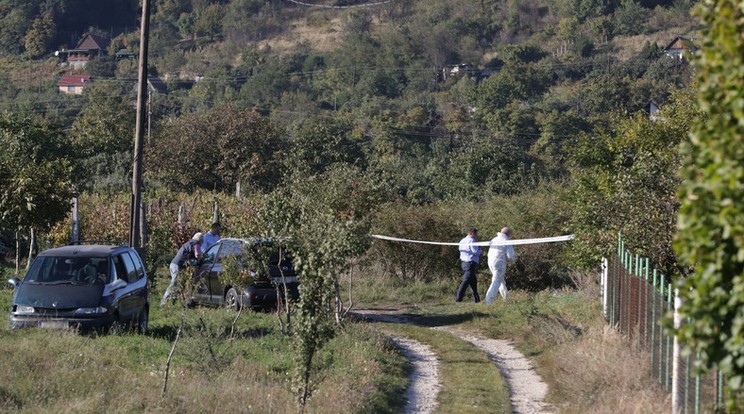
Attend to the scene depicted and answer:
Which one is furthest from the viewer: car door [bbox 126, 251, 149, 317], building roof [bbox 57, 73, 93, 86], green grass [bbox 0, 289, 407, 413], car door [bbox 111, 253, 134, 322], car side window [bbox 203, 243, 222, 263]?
building roof [bbox 57, 73, 93, 86]

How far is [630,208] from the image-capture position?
650 inches

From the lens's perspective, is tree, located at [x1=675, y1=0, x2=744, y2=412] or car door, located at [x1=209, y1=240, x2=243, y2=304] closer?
tree, located at [x1=675, y1=0, x2=744, y2=412]

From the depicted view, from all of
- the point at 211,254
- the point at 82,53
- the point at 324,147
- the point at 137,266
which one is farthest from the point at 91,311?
the point at 82,53

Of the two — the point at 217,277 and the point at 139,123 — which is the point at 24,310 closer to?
the point at 217,277

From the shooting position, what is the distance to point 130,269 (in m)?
16.8

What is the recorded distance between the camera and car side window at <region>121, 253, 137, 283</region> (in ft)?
54.4

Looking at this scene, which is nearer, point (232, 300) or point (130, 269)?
point (130, 269)

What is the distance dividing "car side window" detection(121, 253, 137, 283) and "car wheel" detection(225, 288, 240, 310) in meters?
2.52

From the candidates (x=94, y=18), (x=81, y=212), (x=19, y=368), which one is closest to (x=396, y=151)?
(x=81, y=212)

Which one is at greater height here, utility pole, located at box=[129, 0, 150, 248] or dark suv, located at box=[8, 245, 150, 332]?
utility pole, located at box=[129, 0, 150, 248]

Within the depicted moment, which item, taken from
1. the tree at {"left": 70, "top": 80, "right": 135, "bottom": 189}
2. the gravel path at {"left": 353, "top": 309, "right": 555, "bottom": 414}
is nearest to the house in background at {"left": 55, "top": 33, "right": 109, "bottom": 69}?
the tree at {"left": 70, "top": 80, "right": 135, "bottom": 189}

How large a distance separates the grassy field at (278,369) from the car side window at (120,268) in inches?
41.3

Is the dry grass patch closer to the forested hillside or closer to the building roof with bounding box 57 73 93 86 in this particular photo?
the forested hillside

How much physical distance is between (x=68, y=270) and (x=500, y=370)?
266 inches
